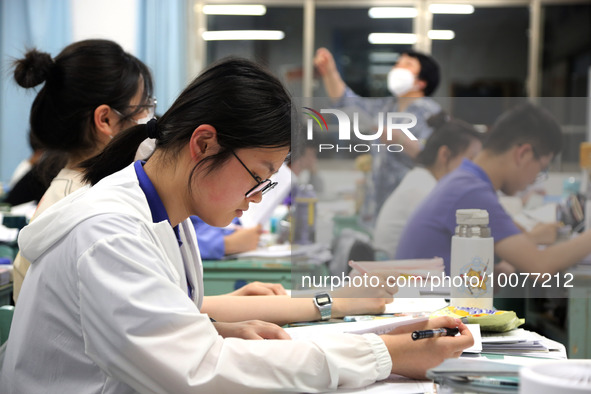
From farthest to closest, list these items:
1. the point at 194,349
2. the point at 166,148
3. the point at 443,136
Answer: the point at 443,136 < the point at 166,148 < the point at 194,349

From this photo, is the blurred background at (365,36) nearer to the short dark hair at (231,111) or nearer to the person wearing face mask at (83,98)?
the person wearing face mask at (83,98)

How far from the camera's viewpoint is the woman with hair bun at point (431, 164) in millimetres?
2045

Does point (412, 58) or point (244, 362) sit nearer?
point (244, 362)

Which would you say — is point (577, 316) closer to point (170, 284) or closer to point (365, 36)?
point (170, 284)

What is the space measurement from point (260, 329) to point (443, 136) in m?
1.20

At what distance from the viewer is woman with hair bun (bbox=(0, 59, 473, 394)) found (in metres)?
0.81

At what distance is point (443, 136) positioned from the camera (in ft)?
6.93

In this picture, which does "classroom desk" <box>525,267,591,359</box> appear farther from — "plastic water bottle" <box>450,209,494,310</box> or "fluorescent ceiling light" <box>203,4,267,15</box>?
"fluorescent ceiling light" <box>203,4,267,15</box>

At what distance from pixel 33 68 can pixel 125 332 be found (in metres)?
1.08

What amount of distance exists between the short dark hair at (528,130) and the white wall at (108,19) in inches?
147

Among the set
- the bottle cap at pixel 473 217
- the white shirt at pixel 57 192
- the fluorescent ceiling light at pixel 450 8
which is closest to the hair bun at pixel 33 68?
the white shirt at pixel 57 192

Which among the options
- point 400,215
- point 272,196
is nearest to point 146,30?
point 272,196

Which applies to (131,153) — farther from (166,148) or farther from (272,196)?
(272,196)

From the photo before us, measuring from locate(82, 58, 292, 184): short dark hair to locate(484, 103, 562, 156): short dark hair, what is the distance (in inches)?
41.2
